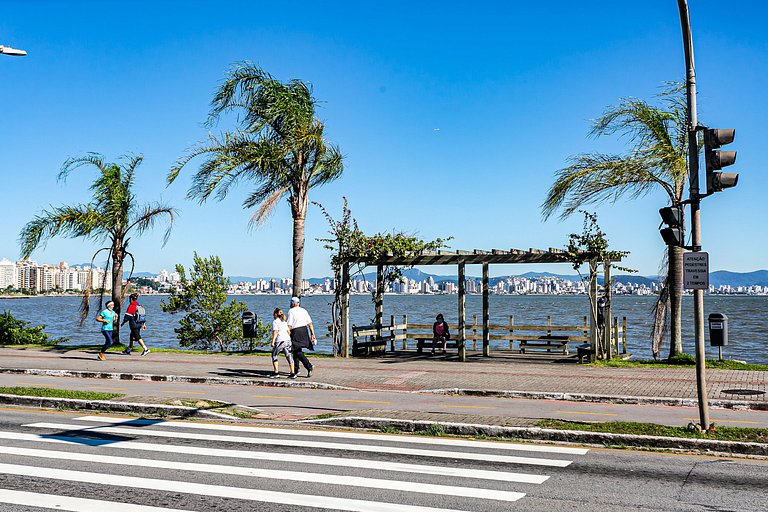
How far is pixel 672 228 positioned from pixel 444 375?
8.42 meters

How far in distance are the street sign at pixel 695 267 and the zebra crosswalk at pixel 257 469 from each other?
2.83 meters

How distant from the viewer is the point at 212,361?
21203mm

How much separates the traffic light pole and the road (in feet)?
4.15

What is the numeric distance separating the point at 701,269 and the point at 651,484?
368cm

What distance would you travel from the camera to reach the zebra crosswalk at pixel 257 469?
23.8 ft

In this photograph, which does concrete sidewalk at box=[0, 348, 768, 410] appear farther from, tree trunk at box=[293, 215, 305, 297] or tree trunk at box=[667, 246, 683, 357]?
tree trunk at box=[293, 215, 305, 297]

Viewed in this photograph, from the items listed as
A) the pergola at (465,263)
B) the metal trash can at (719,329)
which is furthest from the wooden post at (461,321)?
the metal trash can at (719,329)

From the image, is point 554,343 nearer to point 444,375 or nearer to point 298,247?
point 444,375

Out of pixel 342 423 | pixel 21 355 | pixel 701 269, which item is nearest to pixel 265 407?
pixel 342 423

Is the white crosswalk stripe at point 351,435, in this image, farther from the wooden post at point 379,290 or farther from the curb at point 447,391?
the wooden post at point 379,290

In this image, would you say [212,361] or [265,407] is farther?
[212,361]

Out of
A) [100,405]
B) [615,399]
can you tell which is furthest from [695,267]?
[100,405]

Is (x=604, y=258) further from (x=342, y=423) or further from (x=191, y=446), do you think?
(x=191, y=446)

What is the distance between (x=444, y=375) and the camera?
1792cm
